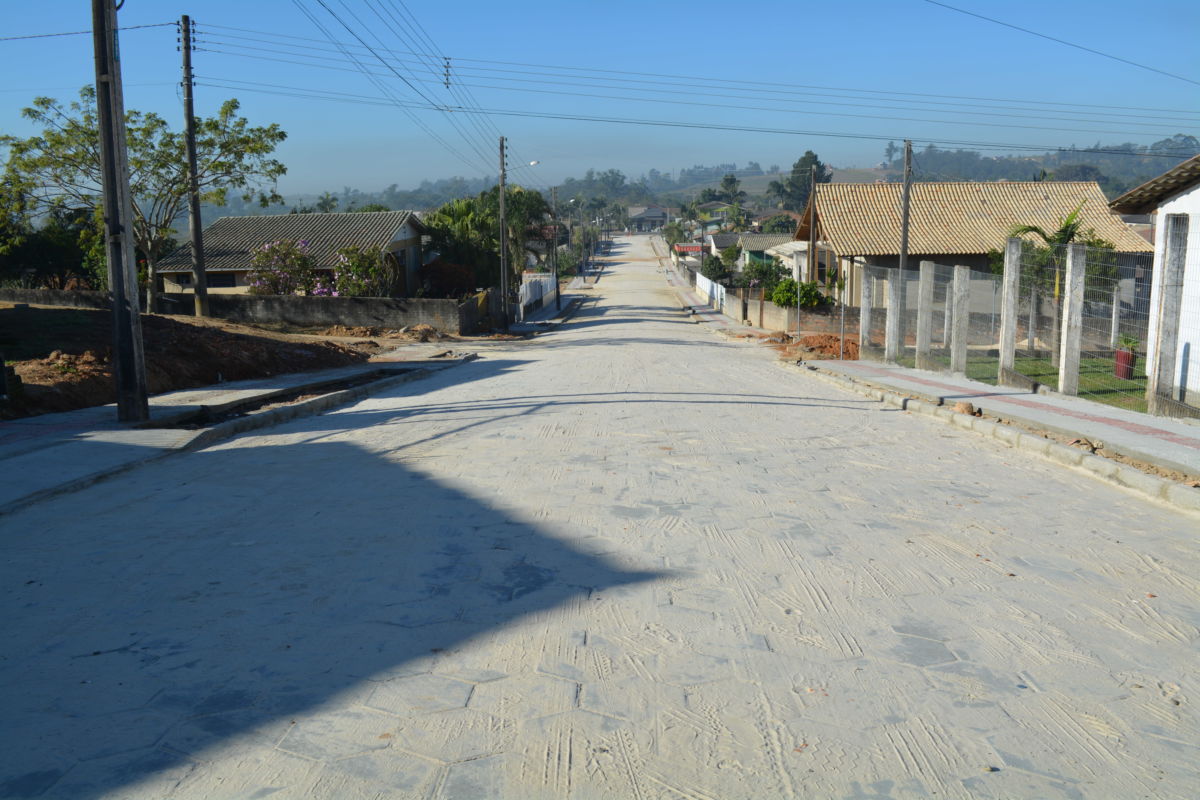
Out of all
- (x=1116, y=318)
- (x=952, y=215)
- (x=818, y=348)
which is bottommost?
(x=818, y=348)

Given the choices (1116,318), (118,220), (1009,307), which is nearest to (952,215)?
(1009,307)

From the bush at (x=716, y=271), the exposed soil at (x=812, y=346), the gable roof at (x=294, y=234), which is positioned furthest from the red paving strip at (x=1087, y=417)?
the bush at (x=716, y=271)

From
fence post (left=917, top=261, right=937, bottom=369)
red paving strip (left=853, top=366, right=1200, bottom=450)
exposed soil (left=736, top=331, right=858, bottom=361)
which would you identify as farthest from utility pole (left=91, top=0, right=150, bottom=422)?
exposed soil (left=736, top=331, right=858, bottom=361)

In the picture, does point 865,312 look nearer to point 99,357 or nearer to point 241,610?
point 99,357

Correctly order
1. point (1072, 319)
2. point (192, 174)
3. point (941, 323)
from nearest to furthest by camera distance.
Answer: point (1072, 319), point (941, 323), point (192, 174)

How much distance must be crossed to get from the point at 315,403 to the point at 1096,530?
10.3m

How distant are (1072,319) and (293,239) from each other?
36400 millimetres

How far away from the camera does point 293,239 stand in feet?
140

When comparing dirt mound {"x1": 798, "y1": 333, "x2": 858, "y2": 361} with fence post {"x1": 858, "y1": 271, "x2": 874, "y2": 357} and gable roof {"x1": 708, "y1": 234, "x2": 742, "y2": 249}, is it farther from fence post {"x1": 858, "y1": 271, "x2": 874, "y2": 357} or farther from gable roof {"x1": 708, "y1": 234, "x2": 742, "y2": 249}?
gable roof {"x1": 708, "y1": 234, "x2": 742, "y2": 249}

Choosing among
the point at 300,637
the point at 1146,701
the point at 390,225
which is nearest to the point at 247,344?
the point at 300,637

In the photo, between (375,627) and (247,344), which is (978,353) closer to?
(247,344)

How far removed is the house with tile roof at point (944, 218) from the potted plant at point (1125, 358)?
20.8 metres

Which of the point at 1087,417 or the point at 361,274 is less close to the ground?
the point at 361,274

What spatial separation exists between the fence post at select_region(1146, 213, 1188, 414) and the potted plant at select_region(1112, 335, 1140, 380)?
252cm
